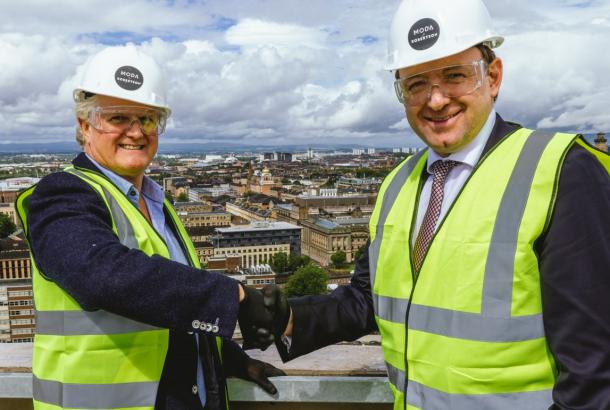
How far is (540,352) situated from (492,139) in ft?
1.40

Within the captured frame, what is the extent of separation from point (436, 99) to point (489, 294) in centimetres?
43

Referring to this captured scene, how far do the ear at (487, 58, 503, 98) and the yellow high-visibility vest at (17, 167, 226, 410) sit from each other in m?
0.79

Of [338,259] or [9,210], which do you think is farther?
[9,210]

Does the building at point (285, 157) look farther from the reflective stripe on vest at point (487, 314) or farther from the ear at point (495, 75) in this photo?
the reflective stripe on vest at point (487, 314)

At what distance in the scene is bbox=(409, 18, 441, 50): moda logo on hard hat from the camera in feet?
4.29

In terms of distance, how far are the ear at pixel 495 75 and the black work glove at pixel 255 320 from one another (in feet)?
2.15

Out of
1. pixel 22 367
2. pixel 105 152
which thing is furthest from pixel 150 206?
pixel 22 367

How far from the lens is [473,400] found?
113cm

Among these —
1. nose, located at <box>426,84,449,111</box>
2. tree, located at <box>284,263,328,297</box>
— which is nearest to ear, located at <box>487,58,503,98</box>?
nose, located at <box>426,84,449,111</box>

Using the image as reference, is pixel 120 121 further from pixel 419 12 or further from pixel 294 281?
pixel 294 281

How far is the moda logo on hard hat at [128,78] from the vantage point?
59.6 inches

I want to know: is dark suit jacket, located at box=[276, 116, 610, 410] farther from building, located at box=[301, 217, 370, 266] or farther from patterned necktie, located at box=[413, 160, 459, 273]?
building, located at box=[301, 217, 370, 266]

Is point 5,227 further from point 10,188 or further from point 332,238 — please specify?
point 332,238

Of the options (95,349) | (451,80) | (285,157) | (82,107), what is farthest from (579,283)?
(285,157)
